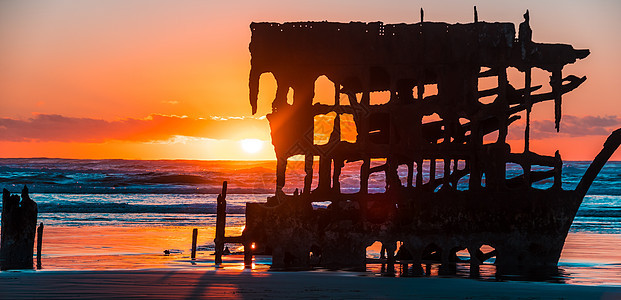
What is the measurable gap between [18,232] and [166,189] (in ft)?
193

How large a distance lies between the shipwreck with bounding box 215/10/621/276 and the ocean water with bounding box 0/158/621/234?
684 inches

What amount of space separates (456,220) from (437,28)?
4291 millimetres

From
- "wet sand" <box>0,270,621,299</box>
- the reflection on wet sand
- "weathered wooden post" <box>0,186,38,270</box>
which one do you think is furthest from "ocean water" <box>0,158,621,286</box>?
"wet sand" <box>0,270,621,299</box>

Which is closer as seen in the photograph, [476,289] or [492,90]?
[476,289]

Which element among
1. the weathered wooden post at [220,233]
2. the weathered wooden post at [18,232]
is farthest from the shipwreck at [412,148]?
the weathered wooden post at [18,232]

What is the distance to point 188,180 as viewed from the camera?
91.1 metres

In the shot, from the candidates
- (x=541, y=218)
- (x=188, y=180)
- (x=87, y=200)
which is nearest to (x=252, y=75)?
(x=541, y=218)

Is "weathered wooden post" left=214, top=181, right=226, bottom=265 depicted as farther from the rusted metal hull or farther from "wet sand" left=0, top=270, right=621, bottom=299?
"wet sand" left=0, top=270, right=621, bottom=299

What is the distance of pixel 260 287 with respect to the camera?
15.5 metres

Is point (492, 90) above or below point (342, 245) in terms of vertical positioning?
above

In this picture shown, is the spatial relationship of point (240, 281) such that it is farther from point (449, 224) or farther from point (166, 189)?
point (166, 189)

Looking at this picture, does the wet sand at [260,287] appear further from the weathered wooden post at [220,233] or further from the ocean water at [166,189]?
the ocean water at [166,189]

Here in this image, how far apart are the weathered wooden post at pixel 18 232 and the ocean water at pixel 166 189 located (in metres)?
17.4

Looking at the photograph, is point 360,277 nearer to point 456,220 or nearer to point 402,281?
point 402,281
